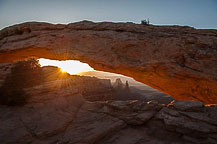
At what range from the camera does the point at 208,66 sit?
32.2 feet

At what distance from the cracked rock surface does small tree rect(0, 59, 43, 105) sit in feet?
2.57

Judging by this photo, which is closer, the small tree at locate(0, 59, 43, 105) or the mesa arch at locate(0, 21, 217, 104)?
the small tree at locate(0, 59, 43, 105)

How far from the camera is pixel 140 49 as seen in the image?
1121 cm

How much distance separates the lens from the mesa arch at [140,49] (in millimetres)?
10188

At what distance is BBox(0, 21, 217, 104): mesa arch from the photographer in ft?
33.4

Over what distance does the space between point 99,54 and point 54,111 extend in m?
6.41

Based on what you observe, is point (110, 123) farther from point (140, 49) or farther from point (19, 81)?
point (19, 81)

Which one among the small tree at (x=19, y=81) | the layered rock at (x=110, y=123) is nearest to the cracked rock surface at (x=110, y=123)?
the layered rock at (x=110, y=123)

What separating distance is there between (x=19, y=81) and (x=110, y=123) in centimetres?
985

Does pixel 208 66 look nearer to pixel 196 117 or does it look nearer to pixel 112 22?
pixel 196 117

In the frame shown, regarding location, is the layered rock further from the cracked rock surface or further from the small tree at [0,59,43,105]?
the small tree at [0,59,43,105]

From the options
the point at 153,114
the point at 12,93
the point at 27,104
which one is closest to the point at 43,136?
the point at 27,104

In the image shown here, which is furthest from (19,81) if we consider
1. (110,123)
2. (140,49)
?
(140,49)

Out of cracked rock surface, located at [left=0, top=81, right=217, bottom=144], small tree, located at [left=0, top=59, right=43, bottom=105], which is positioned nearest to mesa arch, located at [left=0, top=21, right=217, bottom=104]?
small tree, located at [left=0, top=59, right=43, bottom=105]
